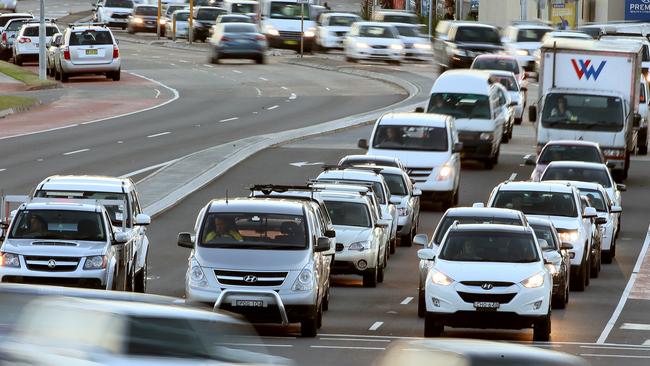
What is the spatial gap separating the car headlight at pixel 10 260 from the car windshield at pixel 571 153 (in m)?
19.1

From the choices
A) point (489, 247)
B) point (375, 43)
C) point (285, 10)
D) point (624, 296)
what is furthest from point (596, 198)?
point (285, 10)

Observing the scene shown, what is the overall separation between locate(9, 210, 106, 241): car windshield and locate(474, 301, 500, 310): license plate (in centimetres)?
494

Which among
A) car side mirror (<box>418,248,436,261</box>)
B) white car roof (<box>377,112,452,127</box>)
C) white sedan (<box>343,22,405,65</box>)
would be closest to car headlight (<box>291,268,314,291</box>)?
car side mirror (<box>418,248,436,261</box>)

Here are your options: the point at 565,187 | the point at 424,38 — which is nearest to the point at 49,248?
the point at 565,187

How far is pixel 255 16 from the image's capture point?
8994cm

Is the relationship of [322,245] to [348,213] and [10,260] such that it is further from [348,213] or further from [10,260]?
[348,213]

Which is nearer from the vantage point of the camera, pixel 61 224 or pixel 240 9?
pixel 61 224

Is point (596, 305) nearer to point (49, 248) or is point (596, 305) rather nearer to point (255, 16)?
point (49, 248)

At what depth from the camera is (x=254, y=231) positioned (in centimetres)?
2403

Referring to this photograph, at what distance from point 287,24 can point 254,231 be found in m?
59.8

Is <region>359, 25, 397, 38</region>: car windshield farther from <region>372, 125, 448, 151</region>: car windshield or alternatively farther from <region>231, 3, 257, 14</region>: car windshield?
<region>372, 125, 448, 151</region>: car windshield

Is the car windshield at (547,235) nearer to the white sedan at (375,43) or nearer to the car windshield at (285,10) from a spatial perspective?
the white sedan at (375,43)

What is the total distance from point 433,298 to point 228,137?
2804 cm

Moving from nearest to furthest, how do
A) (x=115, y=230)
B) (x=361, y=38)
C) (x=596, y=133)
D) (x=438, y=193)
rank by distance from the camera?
(x=115, y=230)
(x=438, y=193)
(x=596, y=133)
(x=361, y=38)
